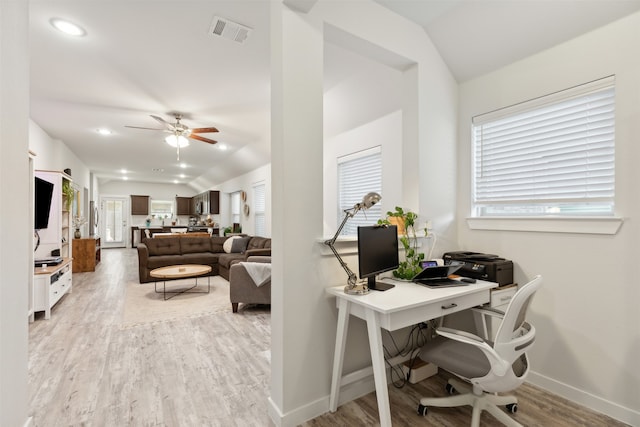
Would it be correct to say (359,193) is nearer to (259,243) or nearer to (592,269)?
(592,269)

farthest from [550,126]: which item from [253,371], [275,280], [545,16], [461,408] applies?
[253,371]

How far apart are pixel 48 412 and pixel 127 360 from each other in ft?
2.32

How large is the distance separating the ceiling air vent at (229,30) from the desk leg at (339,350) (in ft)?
7.59

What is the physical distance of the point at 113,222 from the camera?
12234 mm

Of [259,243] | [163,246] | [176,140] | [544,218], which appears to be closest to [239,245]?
[259,243]

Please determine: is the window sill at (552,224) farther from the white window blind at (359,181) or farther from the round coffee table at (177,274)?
the round coffee table at (177,274)

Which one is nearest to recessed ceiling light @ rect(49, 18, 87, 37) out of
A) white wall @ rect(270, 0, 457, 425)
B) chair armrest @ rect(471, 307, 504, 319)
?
white wall @ rect(270, 0, 457, 425)

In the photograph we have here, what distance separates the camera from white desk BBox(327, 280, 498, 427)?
1619 mm

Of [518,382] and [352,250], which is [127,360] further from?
[518,382]

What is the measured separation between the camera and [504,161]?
253 cm

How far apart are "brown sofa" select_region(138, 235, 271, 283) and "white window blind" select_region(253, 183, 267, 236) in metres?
0.77

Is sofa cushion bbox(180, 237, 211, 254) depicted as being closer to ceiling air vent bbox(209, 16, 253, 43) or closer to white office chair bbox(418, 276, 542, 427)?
ceiling air vent bbox(209, 16, 253, 43)

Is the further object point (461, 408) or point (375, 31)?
point (375, 31)

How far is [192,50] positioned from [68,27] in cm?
94
